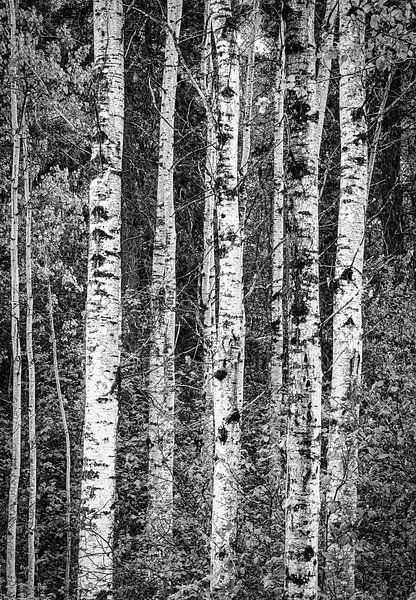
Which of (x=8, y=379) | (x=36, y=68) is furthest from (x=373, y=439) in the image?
(x=8, y=379)

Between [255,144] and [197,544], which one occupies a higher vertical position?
[255,144]

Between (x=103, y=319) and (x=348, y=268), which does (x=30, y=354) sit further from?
(x=348, y=268)

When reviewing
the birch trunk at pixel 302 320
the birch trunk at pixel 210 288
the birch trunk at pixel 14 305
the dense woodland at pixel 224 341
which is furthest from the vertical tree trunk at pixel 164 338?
the birch trunk at pixel 302 320

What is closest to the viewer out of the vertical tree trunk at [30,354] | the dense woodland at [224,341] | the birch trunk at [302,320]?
the birch trunk at [302,320]

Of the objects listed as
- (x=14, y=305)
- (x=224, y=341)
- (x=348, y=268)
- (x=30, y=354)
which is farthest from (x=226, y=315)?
(x=30, y=354)

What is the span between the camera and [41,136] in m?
12.3

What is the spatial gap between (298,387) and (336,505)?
4.09 ft

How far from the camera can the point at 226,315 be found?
5.97 meters

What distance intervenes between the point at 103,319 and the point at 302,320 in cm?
227

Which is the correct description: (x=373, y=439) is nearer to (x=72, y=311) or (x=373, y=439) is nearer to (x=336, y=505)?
(x=336, y=505)

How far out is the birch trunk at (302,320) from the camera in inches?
161

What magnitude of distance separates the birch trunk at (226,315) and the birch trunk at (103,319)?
3.03 ft

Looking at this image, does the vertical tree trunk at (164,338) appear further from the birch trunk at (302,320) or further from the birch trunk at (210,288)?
the birch trunk at (302,320)

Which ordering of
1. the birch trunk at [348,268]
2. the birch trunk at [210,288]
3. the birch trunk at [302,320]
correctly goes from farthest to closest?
1. the birch trunk at [210,288]
2. the birch trunk at [348,268]
3. the birch trunk at [302,320]
